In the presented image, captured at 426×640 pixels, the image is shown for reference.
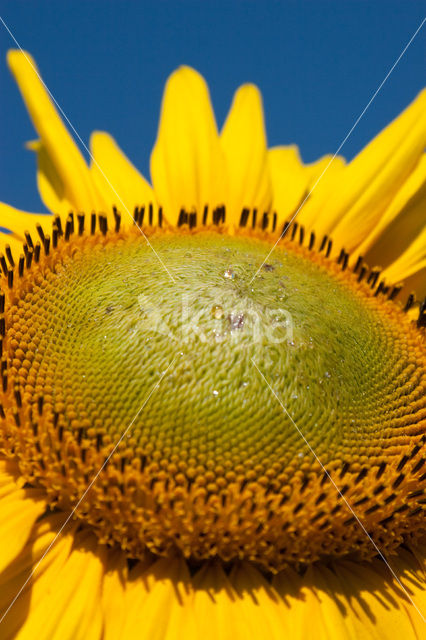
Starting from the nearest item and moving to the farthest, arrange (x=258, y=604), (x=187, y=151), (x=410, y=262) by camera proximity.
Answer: (x=258, y=604) → (x=410, y=262) → (x=187, y=151)

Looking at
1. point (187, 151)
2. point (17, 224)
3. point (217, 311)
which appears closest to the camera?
point (217, 311)

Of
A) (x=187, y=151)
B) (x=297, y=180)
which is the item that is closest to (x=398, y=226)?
(x=297, y=180)

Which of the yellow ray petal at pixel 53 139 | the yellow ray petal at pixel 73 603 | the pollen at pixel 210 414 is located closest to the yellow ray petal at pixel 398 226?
the pollen at pixel 210 414

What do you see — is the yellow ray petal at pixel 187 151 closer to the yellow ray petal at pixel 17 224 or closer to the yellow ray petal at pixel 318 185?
the yellow ray petal at pixel 318 185

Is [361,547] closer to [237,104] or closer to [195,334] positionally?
[195,334]

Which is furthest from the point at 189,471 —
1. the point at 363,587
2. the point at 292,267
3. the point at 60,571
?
the point at 292,267

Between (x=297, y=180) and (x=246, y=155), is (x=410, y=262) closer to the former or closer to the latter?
(x=297, y=180)

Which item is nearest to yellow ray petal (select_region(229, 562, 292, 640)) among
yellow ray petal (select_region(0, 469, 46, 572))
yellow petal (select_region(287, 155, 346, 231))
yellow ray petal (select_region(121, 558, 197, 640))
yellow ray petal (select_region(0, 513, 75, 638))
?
yellow ray petal (select_region(121, 558, 197, 640))
